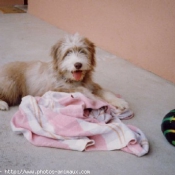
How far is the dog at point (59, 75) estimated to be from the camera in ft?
8.54

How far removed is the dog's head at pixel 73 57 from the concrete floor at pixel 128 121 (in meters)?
0.68

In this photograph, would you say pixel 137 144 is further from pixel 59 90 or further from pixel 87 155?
pixel 59 90

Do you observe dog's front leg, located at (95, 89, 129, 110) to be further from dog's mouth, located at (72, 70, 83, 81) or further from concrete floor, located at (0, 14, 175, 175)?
dog's mouth, located at (72, 70, 83, 81)

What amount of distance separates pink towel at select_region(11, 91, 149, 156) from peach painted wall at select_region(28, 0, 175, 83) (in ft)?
5.78

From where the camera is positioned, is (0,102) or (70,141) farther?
(0,102)

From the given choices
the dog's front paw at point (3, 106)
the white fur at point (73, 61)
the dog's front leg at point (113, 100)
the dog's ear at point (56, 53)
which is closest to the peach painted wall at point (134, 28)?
the dog's front leg at point (113, 100)

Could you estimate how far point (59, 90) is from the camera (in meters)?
2.69

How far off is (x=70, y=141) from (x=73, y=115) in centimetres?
28

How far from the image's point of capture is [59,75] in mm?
2723

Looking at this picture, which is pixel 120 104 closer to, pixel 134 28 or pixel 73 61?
pixel 73 61

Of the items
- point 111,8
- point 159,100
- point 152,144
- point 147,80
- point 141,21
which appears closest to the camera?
point 152,144

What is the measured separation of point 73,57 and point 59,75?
281 millimetres

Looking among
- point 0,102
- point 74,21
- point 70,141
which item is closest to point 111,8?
point 74,21

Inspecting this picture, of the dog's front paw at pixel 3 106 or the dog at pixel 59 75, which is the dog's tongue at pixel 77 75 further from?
the dog's front paw at pixel 3 106
